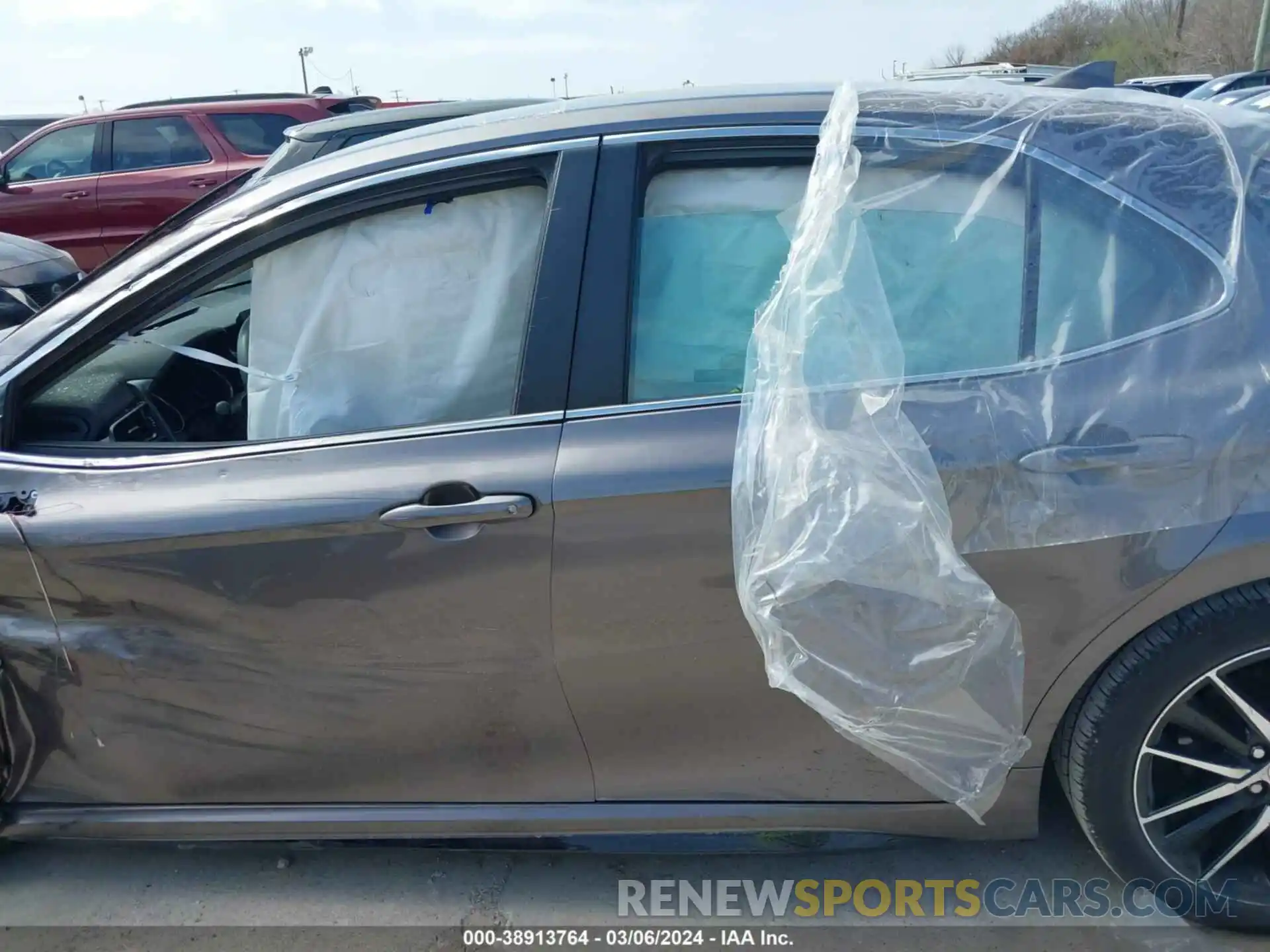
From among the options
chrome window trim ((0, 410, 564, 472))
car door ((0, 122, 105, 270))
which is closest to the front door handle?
chrome window trim ((0, 410, 564, 472))

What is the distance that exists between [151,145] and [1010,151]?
8.33m

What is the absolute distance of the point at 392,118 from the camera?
17.0 feet

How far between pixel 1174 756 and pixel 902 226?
121 cm

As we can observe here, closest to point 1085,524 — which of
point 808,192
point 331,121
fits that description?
point 808,192

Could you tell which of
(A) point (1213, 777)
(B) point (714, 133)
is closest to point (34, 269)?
(B) point (714, 133)

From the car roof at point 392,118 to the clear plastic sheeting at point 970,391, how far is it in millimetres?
3556

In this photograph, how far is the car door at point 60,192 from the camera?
8188 millimetres

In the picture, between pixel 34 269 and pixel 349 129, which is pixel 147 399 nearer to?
pixel 349 129

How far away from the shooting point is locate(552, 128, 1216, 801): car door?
69.8 inches

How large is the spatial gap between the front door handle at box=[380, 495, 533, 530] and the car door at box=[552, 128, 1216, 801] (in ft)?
0.25

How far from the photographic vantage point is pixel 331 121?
5.14 meters

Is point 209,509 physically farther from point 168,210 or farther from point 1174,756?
point 168,210

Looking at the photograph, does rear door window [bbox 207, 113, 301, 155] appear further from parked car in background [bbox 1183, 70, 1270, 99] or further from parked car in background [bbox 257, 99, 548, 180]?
parked car in background [bbox 1183, 70, 1270, 99]

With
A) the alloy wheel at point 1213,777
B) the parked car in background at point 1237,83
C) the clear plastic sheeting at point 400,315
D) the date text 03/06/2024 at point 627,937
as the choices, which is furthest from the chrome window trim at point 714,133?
the parked car in background at point 1237,83
